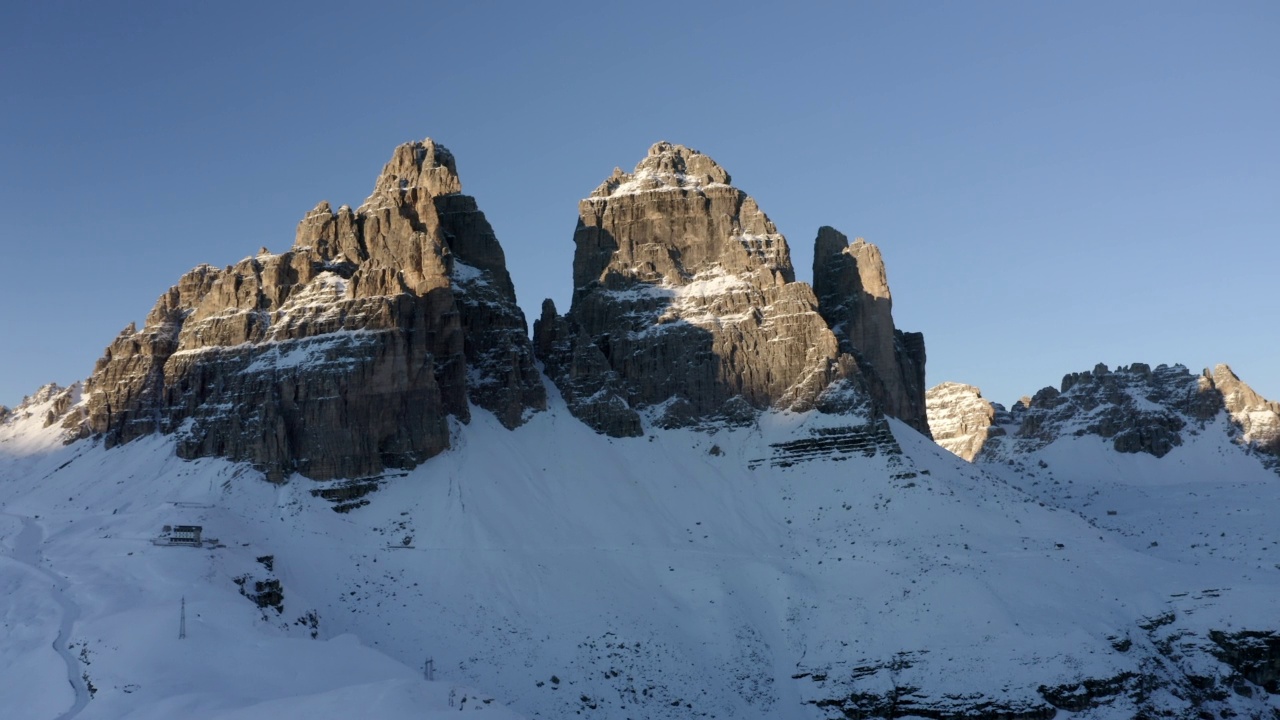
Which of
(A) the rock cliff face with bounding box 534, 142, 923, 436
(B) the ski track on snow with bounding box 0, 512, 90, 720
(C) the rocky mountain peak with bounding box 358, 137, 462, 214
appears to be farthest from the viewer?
(C) the rocky mountain peak with bounding box 358, 137, 462, 214

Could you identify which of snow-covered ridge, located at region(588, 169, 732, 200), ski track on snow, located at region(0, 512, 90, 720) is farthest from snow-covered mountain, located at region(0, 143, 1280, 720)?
snow-covered ridge, located at region(588, 169, 732, 200)

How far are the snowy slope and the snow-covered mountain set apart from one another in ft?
1.19

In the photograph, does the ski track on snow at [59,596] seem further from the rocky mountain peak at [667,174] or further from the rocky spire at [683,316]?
the rocky mountain peak at [667,174]

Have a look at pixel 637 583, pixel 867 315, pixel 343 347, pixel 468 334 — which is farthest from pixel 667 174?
pixel 637 583

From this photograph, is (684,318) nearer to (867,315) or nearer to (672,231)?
(672,231)

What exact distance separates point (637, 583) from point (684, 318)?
43.5 m

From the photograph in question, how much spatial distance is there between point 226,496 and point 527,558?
28.2 meters

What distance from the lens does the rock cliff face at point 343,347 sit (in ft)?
372

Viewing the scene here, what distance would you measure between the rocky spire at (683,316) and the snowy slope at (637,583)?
15.9 feet

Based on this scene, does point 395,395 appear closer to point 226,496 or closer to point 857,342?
point 226,496

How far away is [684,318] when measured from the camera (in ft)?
454

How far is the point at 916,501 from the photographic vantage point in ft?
371

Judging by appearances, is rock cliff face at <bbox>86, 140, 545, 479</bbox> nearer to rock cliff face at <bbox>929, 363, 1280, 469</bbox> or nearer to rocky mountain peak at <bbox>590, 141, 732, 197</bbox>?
rocky mountain peak at <bbox>590, 141, 732, 197</bbox>

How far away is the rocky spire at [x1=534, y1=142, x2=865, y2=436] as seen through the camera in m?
131
